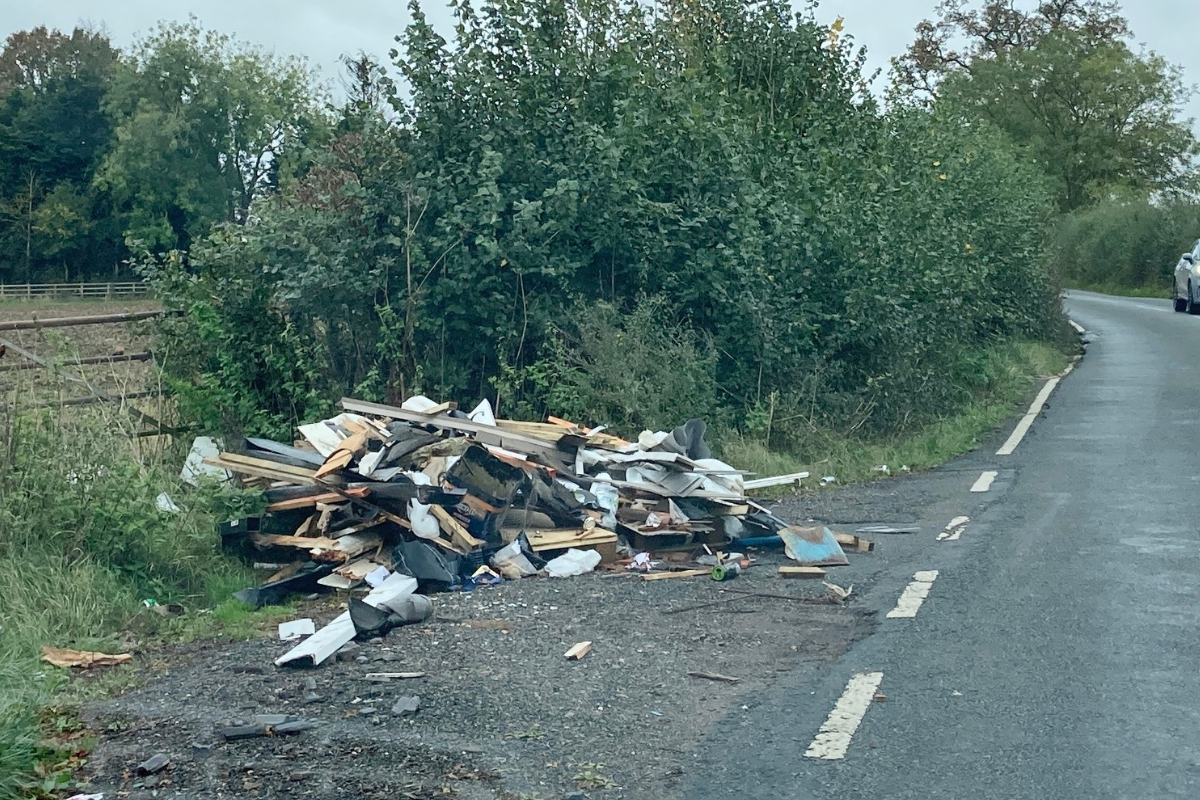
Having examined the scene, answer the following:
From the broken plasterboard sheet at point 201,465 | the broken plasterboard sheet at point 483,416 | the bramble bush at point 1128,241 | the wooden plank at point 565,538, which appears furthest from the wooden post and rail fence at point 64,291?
the bramble bush at point 1128,241

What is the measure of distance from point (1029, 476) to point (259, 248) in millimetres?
8039

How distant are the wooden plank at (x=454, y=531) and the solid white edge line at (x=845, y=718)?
3.30 m

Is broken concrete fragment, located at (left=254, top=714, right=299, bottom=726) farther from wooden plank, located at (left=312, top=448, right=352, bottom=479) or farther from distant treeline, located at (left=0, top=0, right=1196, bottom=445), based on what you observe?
distant treeline, located at (left=0, top=0, right=1196, bottom=445)

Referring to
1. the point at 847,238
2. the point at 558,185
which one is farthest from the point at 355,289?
the point at 847,238

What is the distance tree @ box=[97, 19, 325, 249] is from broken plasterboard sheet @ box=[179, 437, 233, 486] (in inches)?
1742

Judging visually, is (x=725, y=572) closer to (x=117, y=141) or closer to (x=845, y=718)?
(x=845, y=718)

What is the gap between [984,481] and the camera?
12.6 meters

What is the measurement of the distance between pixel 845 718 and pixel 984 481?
7.56 m

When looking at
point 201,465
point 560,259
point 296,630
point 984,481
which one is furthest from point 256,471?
point 984,481

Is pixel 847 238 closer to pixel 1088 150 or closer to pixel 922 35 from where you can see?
pixel 1088 150

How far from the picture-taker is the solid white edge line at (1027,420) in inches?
585

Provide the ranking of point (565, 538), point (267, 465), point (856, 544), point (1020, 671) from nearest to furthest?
point (1020, 671) → point (565, 538) → point (856, 544) → point (267, 465)

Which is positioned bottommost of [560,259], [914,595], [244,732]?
[914,595]

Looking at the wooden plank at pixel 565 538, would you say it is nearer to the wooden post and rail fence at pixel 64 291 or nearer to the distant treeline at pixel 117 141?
the wooden post and rail fence at pixel 64 291
